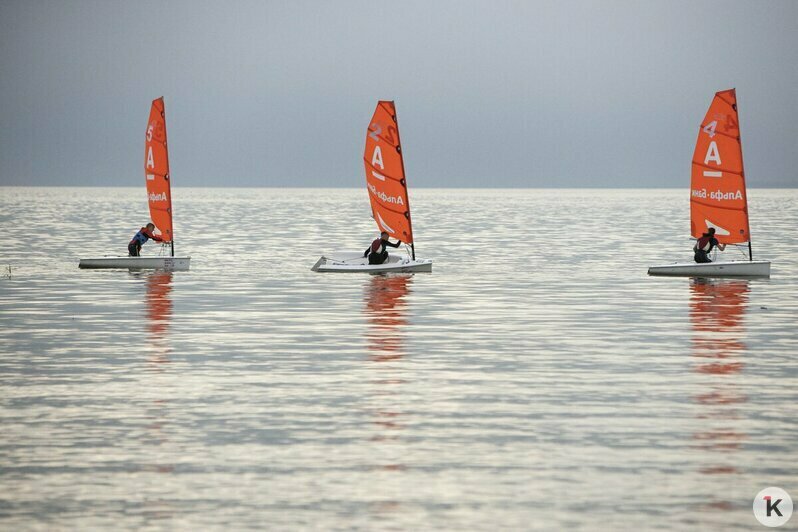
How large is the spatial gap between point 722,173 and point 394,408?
1234 inches

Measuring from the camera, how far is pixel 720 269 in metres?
42.0

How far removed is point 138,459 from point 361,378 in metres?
6.31

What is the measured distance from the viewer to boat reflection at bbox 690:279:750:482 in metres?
14.7

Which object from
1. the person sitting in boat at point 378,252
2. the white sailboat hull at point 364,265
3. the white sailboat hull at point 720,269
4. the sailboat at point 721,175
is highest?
the sailboat at point 721,175

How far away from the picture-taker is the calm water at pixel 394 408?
11.9 meters

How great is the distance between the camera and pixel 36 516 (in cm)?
1145

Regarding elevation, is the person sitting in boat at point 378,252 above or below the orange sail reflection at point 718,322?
above

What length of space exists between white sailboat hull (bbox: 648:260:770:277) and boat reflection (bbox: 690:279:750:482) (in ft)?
7.28

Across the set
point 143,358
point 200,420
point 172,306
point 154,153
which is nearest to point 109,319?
point 172,306

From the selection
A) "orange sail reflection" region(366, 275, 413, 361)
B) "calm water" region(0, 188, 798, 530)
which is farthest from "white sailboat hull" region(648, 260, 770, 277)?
"orange sail reflection" region(366, 275, 413, 361)

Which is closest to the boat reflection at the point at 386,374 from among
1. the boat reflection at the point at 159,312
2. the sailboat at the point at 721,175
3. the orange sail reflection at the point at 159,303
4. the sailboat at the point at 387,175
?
the boat reflection at the point at 159,312

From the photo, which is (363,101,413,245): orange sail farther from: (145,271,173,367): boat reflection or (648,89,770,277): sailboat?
(648,89,770,277): sailboat

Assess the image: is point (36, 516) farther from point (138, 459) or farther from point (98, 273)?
point (98, 273)

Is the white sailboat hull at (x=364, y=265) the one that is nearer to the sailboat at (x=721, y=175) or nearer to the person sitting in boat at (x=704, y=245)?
the person sitting in boat at (x=704, y=245)
